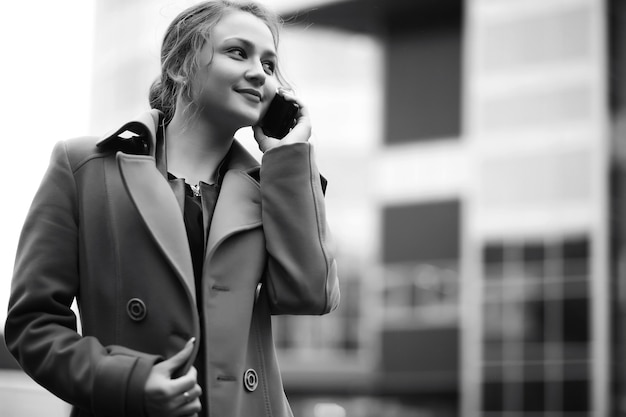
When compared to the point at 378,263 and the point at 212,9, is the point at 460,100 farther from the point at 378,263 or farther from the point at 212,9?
the point at 212,9

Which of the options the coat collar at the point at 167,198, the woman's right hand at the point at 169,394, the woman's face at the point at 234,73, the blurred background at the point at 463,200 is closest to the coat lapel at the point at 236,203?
the coat collar at the point at 167,198

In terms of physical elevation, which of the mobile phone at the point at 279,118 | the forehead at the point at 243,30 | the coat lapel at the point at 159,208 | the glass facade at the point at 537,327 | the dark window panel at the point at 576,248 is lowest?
the glass facade at the point at 537,327

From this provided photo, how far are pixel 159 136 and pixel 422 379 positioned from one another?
1344 inches

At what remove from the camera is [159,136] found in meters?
2.67

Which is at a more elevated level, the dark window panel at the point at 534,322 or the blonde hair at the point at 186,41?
the blonde hair at the point at 186,41

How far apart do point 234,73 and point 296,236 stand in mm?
429

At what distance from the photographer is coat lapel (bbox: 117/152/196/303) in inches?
93.4

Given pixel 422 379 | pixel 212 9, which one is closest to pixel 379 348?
pixel 422 379

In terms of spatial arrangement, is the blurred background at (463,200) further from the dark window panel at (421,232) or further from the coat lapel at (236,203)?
the coat lapel at (236,203)

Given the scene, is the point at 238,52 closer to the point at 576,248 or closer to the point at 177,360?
the point at 177,360

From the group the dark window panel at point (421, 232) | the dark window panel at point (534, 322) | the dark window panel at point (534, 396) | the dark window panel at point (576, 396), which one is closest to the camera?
the dark window panel at point (576, 396)

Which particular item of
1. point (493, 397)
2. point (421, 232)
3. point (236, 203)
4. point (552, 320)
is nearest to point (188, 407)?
point (236, 203)

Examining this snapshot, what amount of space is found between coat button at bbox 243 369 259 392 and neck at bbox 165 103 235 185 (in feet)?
1.65

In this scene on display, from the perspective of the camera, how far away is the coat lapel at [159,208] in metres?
2.37
